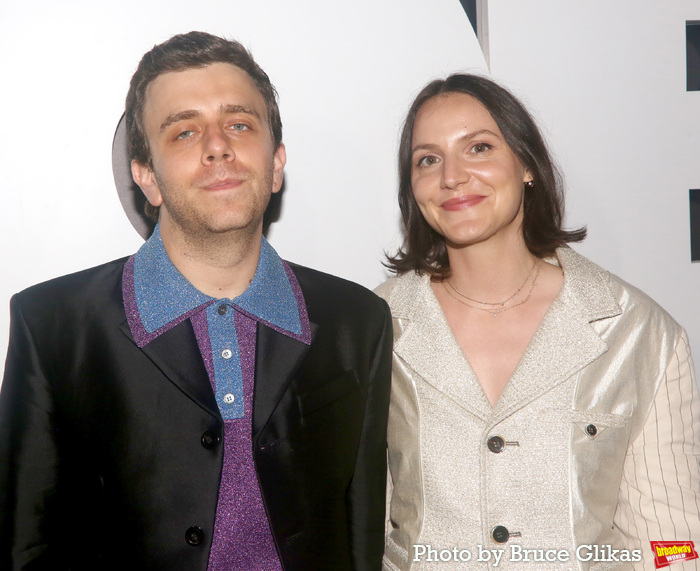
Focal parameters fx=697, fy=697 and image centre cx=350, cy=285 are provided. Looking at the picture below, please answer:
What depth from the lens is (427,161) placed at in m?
2.05

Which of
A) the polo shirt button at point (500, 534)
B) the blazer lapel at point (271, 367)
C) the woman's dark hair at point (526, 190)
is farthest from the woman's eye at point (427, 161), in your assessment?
the polo shirt button at point (500, 534)

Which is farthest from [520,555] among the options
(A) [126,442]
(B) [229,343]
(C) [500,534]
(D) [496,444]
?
(A) [126,442]

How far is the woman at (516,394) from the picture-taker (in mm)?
1794

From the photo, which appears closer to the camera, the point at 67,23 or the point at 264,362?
the point at 264,362

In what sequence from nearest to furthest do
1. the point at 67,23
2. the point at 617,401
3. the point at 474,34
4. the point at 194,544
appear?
the point at 194,544 < the point at 617,401 < the point at 67,23 < the point at 474,34

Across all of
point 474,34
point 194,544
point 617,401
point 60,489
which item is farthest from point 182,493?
point 474,34

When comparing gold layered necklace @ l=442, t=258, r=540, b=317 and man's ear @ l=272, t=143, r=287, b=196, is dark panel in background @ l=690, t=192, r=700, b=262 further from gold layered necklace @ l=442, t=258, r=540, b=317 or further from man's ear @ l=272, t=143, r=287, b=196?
man's ear @ l=272, t=143, r=287, b=196

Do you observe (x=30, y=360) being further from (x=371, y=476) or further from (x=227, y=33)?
(x=227, y=33)

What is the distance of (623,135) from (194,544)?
6.18 feet

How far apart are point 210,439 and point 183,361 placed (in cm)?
19

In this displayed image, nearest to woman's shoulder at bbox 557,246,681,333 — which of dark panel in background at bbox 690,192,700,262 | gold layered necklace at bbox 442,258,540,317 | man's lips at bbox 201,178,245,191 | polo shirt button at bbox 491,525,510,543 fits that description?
gold layered necklace at bbox 442,258,540,317

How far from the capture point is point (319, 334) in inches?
73.6

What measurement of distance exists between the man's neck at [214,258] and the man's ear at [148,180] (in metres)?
0.09

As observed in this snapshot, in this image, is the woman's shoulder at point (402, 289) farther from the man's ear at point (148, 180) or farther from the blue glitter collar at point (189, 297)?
the man's ear at point (148, 180)
